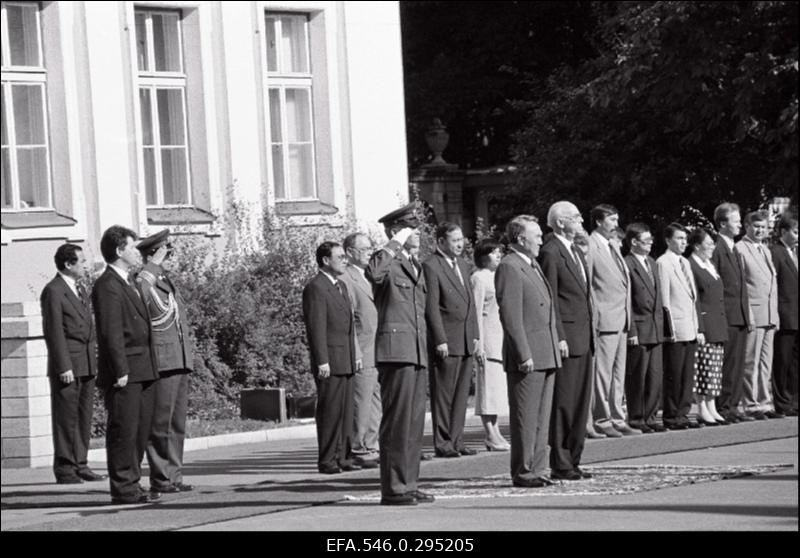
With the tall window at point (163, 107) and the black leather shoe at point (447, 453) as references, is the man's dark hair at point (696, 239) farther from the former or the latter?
the tall window at point (163, 107)

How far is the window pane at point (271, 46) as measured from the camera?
91.1 feet

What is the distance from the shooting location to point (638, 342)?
746 inches

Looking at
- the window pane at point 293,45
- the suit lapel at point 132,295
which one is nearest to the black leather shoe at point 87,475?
the suit lapel at point 132,295

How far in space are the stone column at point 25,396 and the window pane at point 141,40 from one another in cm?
824

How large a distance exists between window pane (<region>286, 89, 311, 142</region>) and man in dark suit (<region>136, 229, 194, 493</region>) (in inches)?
509

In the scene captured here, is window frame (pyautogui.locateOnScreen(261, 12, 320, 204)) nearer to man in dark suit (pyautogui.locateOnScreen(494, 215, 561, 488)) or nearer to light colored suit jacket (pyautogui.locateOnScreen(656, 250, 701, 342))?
light colored suit jacket (pyautogui.locateOnScreen(656, 250, 701, 342))

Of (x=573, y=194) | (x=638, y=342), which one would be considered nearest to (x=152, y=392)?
(x=638, y=342)

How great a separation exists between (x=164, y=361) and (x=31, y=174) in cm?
1086

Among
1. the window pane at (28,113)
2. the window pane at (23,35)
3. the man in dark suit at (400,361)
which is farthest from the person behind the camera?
the window pane at (28,113)

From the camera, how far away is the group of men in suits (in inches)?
568

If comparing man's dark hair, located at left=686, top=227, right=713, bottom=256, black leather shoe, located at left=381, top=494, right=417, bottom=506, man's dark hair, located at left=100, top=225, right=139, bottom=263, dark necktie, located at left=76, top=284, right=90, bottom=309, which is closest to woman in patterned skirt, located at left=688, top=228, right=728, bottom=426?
man's dark hair, located at left=686, top=227, right=713, bottom=256

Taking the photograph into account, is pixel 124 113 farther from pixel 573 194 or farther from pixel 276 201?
pixel 573 194

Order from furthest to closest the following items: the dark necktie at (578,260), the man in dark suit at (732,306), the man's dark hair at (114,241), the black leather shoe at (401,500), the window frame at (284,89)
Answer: the window frame at (284,89)
the man in dark suit at (732,306)
the dark necktie at (578,260)
the man's dark hair at (114,241)
the black leather shoe at (401,500)

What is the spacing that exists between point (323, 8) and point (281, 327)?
6.30 meters
